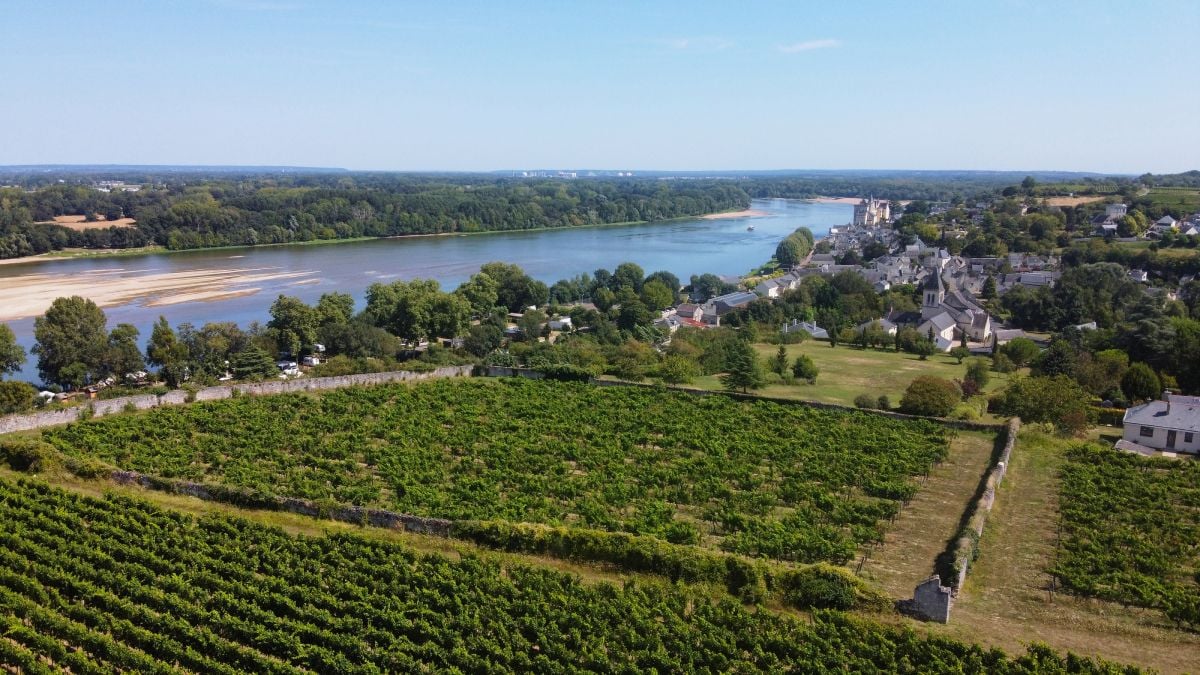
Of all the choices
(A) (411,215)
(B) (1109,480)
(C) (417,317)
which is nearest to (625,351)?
(C) (417,317)

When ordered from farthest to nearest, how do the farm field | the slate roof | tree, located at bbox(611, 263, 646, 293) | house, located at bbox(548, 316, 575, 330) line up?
tree, located at bbox(611, 263, 646, 293) < house, located at bbox(548, 316, 575, 330) < the slate roof < the farm field

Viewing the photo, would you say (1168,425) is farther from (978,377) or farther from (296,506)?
(296,506)

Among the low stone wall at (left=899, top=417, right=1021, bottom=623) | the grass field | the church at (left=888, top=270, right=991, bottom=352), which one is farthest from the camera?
the grass field

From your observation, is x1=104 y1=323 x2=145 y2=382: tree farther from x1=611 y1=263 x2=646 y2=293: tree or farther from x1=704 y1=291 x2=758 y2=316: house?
x1=704 y1=291 x2=758 y2=316: house

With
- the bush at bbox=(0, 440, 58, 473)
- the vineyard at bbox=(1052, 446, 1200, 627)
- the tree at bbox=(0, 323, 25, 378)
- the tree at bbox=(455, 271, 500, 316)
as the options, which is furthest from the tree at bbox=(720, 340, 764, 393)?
the tree at bbox=(0, 323, 25, 378)

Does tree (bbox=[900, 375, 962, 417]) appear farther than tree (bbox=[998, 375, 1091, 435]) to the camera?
Yes

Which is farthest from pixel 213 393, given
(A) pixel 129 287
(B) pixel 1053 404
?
(A) pixel 129 287

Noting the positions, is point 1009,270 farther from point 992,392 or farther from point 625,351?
point 625,351
